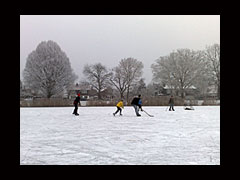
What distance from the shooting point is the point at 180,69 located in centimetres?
4956

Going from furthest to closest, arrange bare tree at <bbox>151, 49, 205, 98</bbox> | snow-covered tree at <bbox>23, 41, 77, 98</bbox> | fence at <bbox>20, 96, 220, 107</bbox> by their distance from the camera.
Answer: bare tree at <bbox>151, 49, 205, 98</bbox> → snow-covered tree at <bbox>23, 41, 77, 98</bbox> → fence at <bbox>20, 96, 220, 107</bbox>

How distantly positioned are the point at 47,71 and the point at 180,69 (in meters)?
26.9

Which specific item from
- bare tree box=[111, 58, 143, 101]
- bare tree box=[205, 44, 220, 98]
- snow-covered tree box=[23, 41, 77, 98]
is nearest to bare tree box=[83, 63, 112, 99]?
bare tree box=[111, 58, 143, 101]

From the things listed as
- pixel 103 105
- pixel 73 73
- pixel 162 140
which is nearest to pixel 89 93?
pixel 73 73

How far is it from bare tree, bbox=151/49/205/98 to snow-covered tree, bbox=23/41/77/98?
19683mm

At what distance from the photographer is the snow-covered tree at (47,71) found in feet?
153

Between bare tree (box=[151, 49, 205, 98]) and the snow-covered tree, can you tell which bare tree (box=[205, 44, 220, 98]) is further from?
the snow-covered tree

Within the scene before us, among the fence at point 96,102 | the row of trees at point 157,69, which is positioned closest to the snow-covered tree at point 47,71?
the row of trees at point 157,69

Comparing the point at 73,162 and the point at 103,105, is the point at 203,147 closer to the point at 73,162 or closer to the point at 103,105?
the point at 73,162

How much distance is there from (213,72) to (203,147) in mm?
49792

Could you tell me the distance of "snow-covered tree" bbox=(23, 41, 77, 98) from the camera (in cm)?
4656

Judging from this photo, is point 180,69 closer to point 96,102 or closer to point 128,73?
point 128,73

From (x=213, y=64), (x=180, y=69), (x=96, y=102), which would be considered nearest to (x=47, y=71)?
(x=96, y=102)
